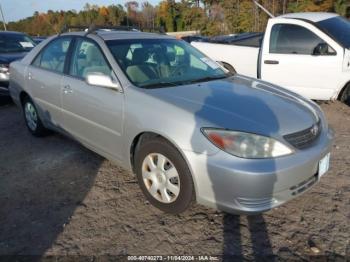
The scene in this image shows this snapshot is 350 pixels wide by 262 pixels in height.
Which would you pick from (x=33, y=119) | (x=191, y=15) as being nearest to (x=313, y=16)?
(x=33, y=119)

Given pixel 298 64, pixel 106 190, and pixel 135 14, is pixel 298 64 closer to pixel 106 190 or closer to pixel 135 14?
pixel 106 190

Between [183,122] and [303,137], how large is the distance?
0.98 metres

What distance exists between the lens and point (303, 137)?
2816 mm

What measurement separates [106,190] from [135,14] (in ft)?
265

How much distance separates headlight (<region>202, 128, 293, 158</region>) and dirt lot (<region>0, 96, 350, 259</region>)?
0.69 meters

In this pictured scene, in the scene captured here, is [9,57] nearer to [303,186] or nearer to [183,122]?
[183,122]

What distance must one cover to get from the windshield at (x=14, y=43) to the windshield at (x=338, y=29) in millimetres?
6761

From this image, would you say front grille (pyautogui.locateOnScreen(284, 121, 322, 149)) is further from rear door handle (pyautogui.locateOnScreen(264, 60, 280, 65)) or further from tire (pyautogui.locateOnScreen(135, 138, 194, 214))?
rear door handle (pyautogui.locateOnScreen(264, 60, 280, 65))

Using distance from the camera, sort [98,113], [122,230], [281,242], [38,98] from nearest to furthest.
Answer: [281,242] < [122,230] < [98,113] < [38,98]

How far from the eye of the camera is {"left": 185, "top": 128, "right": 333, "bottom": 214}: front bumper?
2541 millimetres

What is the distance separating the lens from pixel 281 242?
2.70 m

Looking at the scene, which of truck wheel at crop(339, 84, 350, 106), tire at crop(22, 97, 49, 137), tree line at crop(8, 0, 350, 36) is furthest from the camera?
tree line at crop(8, 0, 350, 36)

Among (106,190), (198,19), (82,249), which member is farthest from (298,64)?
(198,19)

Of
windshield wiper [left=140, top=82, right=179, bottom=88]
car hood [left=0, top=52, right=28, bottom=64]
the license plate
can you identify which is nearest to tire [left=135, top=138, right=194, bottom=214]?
windshield wiper [left=140, top=82, right=179, bottom=88]
